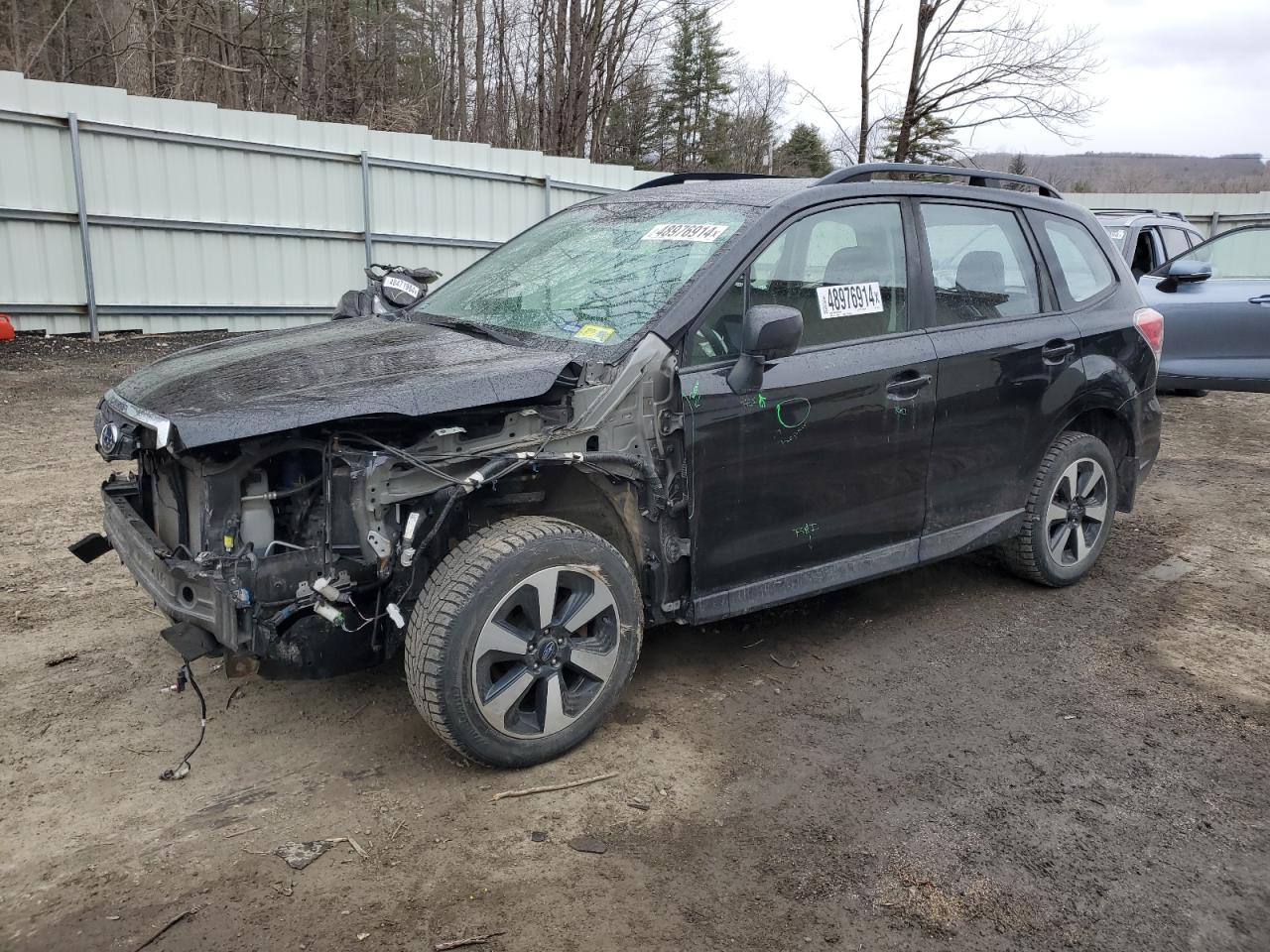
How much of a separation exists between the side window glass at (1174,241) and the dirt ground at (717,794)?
7468mm

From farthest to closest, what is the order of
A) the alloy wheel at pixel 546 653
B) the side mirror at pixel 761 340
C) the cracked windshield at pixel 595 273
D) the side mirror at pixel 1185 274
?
1. the side mirror at pixel 1185 274
2. the cracked windshield at pixel 595 273
3. the side mirror at pixel 761 340
4. the alloy wheel at pixel 546 653

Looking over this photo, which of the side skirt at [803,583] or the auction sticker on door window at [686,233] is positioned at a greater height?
the auction sticker on door window at [686,233]

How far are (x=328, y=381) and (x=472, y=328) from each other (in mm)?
870

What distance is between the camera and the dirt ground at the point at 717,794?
8.23 feet

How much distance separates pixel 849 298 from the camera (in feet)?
12.6

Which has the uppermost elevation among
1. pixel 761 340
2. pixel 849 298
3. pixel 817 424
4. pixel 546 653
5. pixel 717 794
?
pixel 849 298

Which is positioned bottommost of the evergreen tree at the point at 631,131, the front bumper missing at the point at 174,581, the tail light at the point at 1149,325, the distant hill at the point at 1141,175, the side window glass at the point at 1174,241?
the front bumper missing at the point at 174,581

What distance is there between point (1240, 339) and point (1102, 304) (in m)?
4.57

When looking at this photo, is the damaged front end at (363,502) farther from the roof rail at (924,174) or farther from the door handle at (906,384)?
the roof rail at (924,174)

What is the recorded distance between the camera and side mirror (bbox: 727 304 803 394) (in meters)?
3.27

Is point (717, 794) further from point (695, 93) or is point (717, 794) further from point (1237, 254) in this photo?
point (695, 93)

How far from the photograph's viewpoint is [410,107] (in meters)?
20.5

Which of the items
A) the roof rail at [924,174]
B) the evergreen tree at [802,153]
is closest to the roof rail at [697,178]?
the roof rail at [924,174]

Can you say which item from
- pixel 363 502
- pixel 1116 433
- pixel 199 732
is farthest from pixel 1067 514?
pixel 199 732
